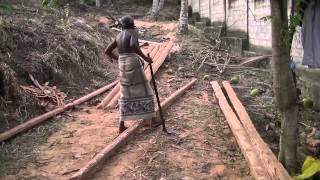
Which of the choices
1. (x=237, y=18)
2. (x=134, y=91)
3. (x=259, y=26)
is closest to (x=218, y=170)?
(x=134, y=91)

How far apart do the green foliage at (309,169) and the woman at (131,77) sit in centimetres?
252

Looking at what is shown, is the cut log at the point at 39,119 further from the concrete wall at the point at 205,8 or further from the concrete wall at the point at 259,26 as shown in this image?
the concrete wall at the point at 205,8

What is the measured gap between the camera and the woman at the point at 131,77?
246 inches

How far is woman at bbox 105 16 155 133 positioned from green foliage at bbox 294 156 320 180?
8.26 ft

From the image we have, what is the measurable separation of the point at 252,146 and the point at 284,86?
114 centimetres

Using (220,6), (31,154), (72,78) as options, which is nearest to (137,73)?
(31,154)

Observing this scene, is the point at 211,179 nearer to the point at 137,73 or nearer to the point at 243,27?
the point at 137,73

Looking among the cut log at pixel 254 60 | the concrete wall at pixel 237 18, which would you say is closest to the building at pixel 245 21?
the concrete wall at pixel 237 18

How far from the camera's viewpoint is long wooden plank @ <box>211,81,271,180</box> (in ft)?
15.5

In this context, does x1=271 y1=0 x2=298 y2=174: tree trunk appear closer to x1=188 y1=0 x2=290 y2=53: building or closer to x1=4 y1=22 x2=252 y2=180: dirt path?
x1=4 y1=22 x2=252 y2=180: dirt path

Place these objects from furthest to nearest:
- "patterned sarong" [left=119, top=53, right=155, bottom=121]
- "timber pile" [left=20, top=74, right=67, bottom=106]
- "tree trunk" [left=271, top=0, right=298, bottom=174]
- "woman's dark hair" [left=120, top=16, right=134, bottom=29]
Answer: "timber pile" [left=20, top=74, right=67, bottom=106] < "patterned sarong" [left=119, top=53, right=155, bottom=121] < "woman's dark hair" [left=120, top=16, right=134, bottom=29] < "tree trunk" [left=271, top=0, right=298, bottom=174]

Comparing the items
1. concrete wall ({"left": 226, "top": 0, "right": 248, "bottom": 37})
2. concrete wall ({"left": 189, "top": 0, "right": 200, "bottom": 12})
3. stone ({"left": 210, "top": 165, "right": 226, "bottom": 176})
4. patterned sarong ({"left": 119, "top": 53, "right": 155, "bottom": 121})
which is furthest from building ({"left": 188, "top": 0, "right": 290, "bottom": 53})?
stone ({"left": 210, "top": 165, "right": 226, "bottom": 176})

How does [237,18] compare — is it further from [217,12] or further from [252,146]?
[252,146]

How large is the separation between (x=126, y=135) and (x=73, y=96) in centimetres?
323
